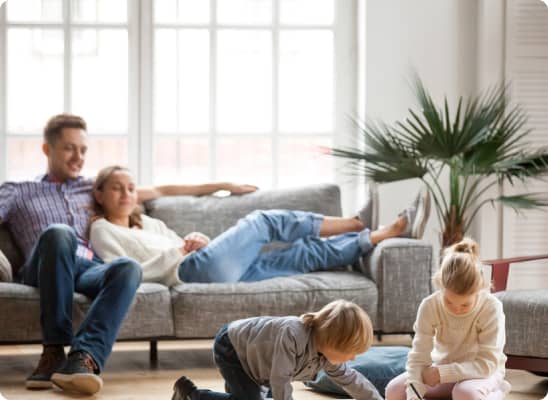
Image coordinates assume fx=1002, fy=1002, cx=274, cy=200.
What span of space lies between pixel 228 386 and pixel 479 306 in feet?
2.63

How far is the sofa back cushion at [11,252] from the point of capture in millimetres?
4262

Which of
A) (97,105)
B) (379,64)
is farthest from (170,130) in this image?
(379,64)

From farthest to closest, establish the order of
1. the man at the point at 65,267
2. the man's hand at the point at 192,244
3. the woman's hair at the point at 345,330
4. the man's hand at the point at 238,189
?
the man's hand at the point at 238,189 < the man's hand at the point at 192,244 < the man at the point at 65,267 < the woman's hair at the point at 345,330

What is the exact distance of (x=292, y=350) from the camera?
9.09ft

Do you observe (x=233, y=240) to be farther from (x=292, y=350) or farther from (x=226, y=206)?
(x=292, y=350)

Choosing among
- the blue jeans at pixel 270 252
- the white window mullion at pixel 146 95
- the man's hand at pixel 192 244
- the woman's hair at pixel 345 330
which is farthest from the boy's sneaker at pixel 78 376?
the white window mullion at pixel 146 95

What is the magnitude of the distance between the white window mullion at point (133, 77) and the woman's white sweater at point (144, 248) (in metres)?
0.98

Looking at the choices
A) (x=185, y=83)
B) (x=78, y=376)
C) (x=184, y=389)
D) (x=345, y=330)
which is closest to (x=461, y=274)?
(x=345, y=330)

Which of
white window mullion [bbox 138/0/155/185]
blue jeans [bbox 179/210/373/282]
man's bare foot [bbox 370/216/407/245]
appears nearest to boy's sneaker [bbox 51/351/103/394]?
blue jeans [bbox 179/210/373/282]

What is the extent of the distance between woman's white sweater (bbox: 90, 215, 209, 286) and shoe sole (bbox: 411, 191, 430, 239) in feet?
2.99

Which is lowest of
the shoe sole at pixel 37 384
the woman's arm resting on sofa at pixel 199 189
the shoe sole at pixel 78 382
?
the shoe sole at pixel 37 384

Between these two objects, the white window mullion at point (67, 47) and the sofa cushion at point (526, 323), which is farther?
the white window mullion at point (67, 47)

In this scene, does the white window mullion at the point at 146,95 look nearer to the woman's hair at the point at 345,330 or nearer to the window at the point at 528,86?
the window at the point at 528,86

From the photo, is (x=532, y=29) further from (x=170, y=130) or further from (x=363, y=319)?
(x=363, y=319)
